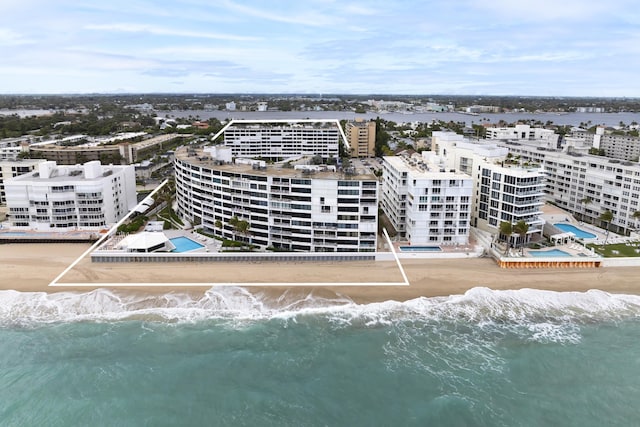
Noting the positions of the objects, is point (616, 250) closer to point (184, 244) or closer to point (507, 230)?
point (507, 230)

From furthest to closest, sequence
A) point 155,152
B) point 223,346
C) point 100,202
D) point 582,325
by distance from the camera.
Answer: point 155,152 < point 100,202 < point 582,325 < point 223,346

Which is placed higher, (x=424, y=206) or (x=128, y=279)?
(x=424, y=206)

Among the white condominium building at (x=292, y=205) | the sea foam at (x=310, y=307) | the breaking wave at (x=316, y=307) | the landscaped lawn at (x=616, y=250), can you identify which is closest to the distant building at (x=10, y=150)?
the white condominium building at (x=292, y=205)

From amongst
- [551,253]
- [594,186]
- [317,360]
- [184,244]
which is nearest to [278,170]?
[184,244]

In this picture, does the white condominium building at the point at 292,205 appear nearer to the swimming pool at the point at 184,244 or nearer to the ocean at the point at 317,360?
the swimming pool at the point at 184,244

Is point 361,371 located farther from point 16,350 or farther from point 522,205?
point 522,205

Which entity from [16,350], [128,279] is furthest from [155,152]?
[16,350]

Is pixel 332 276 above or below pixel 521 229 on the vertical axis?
below
